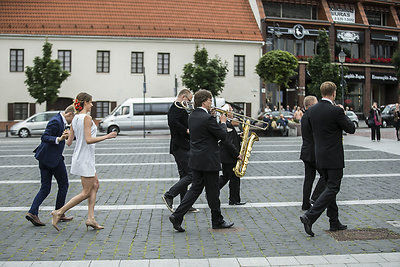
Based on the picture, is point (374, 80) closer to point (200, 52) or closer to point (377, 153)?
point (200, 52)

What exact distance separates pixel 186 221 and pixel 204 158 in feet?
3.90

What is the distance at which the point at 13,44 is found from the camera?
122 feet

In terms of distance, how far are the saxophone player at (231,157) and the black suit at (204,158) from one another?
56.5 inches

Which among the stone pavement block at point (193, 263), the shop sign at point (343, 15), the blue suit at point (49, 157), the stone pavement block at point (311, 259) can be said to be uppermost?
the shop sign at point (343, 15)

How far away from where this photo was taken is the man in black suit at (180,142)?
7.72 metres

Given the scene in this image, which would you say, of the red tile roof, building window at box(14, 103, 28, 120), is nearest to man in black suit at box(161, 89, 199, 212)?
building window at box(14, 103, 28, 120)

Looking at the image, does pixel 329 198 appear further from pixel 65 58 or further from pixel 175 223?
pixel 65 58

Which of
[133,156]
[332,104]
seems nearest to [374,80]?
[133,156]

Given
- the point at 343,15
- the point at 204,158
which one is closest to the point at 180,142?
the point at 204,158

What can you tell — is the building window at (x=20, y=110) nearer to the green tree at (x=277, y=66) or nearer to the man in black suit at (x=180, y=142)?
the green tree at (x=277, y=66)

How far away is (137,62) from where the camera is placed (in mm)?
39156

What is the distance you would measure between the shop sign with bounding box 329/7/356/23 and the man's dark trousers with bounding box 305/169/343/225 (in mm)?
44090

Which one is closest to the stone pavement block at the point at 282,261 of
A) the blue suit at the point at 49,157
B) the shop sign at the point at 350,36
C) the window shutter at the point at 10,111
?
the blue suit at the point at 49,157

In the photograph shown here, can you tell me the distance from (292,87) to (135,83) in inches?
608
